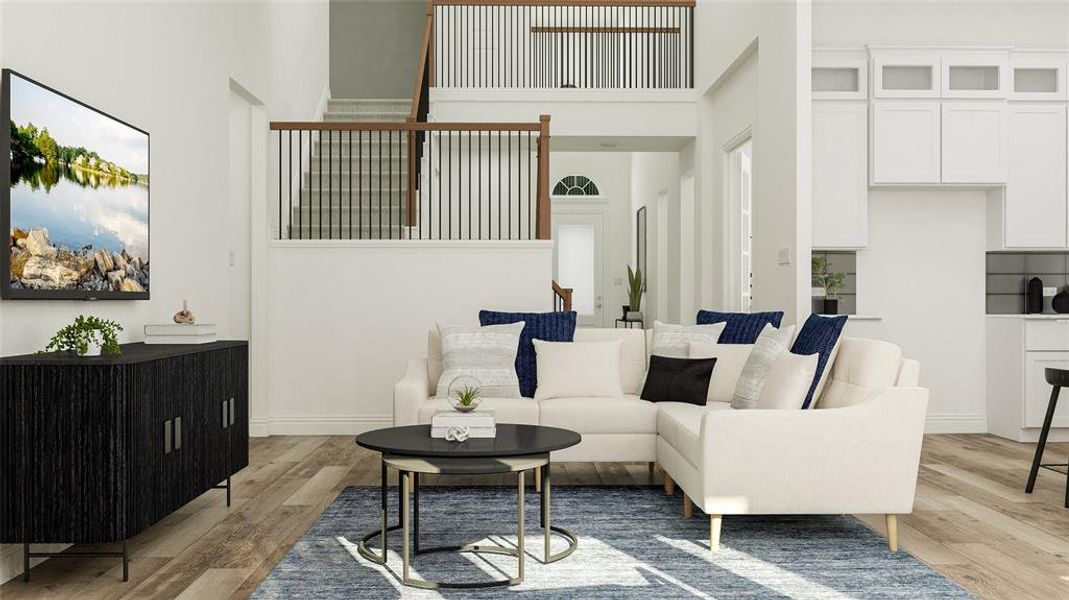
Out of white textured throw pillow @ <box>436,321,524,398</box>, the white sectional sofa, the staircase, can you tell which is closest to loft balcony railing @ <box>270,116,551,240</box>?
the staircase

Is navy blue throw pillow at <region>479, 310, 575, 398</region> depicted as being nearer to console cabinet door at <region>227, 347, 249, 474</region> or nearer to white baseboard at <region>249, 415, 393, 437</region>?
console cabinet door at <region>227, 347, 249, 474</region>

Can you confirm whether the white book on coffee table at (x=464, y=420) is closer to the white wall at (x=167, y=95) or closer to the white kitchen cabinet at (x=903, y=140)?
the white wall at (x=167, y=95)

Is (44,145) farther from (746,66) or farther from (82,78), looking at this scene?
(746,66)

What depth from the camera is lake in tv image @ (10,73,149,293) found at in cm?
320

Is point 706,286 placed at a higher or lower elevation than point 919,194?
lower

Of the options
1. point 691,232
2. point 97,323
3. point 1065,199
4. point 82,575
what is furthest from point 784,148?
point 82,575

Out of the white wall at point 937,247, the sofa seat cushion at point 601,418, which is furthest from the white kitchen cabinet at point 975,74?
the sofa seat cushion at point 601,418

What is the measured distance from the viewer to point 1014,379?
6.01 meters

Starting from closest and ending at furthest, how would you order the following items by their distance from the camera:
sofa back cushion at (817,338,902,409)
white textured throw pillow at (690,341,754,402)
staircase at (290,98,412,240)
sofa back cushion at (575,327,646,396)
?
sofa back cushion at (817,338,902,409)
white textured throw pillow at (690,341,754,402)
sofa back cushion at (575,327,646,396)
staircase at (290,98,412,240)

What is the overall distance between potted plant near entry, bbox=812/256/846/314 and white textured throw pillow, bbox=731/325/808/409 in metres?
2.06

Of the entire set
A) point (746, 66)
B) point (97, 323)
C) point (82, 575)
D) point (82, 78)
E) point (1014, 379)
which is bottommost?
point (82, 575)

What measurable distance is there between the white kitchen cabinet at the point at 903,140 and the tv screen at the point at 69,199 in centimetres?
463

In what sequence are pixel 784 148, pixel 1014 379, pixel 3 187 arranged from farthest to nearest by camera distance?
pixel 1014 379, pixel 784 148, pixel 3 187

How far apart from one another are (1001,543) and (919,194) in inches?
137
